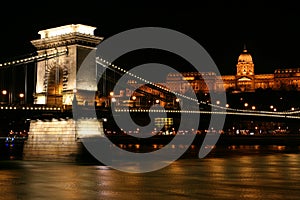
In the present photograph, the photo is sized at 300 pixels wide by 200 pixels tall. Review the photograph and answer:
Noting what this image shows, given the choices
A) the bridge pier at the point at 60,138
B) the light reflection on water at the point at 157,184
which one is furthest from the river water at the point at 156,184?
the bridge pier at the point at 60,138

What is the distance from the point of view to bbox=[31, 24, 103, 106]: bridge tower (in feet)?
183

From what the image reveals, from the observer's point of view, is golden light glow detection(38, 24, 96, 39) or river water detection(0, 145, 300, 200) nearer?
river water detection(0, 145, 300, 200)

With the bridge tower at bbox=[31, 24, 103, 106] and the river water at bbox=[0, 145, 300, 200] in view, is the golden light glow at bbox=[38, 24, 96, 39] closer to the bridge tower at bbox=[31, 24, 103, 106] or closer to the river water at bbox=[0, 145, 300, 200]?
the bridge tower at bbox=[31, 24, 103, 106]

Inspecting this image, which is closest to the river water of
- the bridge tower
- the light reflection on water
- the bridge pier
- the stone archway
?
the light reflection on water

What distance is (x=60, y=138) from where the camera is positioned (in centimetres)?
4894

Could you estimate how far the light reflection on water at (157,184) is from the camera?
22.3m

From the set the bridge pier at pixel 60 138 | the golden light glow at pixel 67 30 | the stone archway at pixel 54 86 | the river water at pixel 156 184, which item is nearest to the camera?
the river water at pixel 156 184

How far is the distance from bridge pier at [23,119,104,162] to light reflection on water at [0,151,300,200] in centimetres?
Answer: 1275

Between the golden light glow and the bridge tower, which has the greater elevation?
the golden light glow

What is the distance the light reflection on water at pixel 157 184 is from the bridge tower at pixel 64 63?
22.4 m

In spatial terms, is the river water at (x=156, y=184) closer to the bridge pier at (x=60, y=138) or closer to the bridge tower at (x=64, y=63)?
the bridge pier at (x=60, y=138)

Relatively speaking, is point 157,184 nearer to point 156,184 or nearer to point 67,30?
point 156,184

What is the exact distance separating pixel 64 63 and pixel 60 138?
10.4 metres

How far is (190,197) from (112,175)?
1041cm
